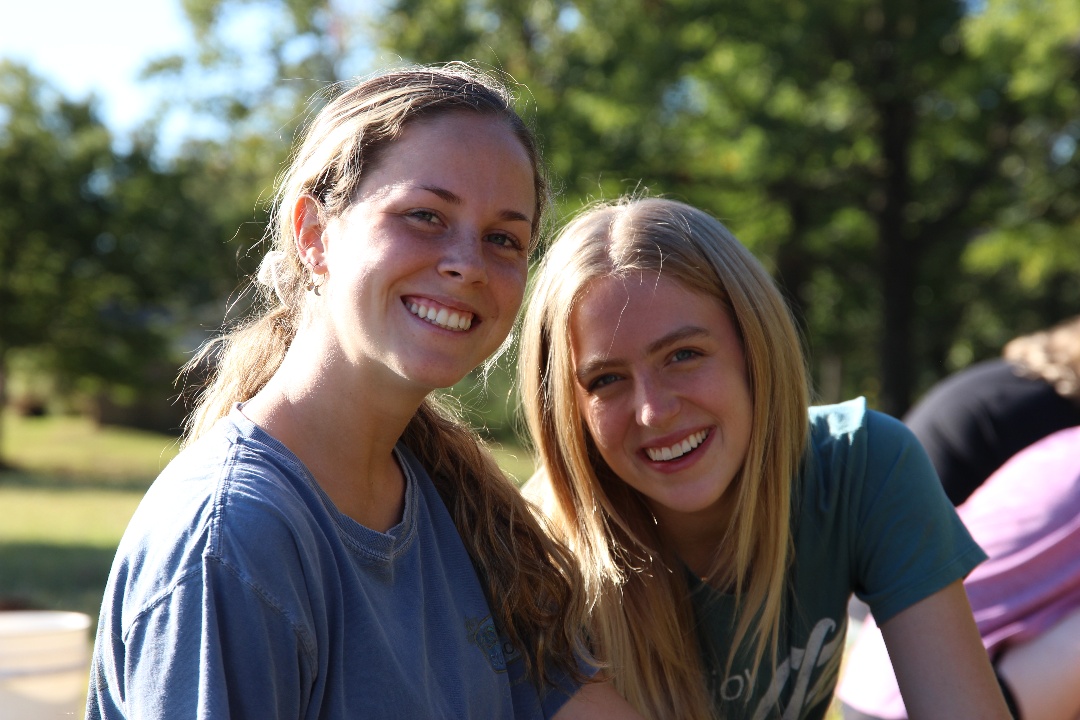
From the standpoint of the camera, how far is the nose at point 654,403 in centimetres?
222

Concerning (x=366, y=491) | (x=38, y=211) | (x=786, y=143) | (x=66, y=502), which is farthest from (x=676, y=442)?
(x=38, y=211)

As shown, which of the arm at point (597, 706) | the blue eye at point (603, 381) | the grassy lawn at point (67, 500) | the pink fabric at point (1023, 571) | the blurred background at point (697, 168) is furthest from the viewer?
the blurred background at point (697, 168)

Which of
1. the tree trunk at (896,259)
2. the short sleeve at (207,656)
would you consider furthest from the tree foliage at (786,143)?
the short sleeve at (207,656)

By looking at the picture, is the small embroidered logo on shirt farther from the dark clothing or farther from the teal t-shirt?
the dark clothing

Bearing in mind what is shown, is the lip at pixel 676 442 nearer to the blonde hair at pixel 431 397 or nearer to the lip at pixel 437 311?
the blonde hair at pixel 431 397

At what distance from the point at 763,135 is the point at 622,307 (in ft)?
33.1

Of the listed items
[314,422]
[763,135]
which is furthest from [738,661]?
[763,135]

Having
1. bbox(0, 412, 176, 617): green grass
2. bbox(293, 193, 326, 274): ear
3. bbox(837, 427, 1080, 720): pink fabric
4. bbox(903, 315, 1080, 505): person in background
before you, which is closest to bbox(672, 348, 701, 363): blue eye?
bbox(293, 193, 326, 274): ear

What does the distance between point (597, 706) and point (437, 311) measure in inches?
36.7

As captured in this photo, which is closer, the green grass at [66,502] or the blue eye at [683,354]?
the blue eye at [683,354]

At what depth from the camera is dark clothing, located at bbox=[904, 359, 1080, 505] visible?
367 centimetres

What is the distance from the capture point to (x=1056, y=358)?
364cm

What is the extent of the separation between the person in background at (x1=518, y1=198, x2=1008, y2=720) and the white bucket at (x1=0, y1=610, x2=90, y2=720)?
4.61 feet

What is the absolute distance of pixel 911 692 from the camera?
226 centimetres
